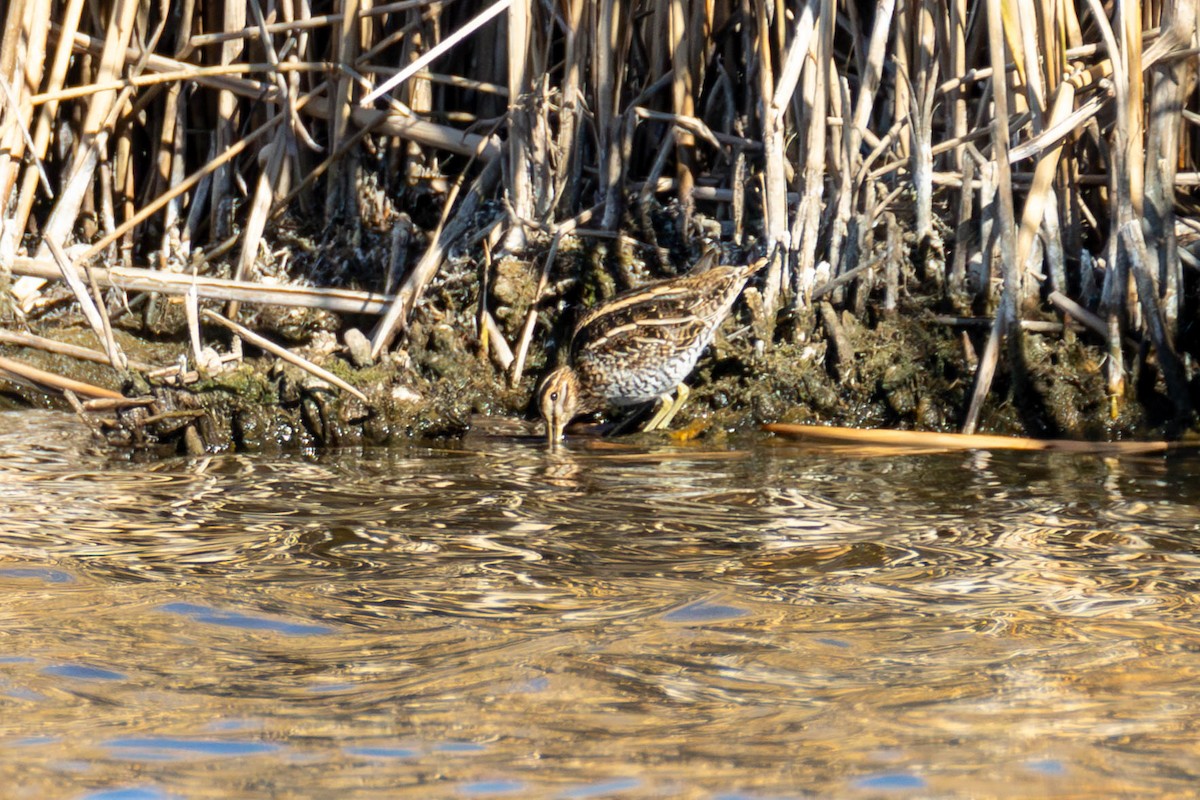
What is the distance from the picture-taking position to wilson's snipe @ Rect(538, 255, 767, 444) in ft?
18.3

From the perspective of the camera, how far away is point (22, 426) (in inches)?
223

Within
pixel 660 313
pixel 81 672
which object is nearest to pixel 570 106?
pixel 660 313

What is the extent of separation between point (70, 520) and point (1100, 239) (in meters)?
4.06

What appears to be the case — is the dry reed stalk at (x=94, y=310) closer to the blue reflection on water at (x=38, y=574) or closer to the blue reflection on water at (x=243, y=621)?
the blue reflection on water at (x=38, y=574)

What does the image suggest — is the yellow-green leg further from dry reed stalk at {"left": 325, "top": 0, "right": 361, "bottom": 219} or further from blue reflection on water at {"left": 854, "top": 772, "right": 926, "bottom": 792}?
blue reflection on water at {"left": 854, "top": 772, "right": 926, "bottom": 792}

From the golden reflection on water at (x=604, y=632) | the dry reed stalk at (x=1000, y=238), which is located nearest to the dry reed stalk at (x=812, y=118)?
the dry reed stalk at (x=1000, y=238)

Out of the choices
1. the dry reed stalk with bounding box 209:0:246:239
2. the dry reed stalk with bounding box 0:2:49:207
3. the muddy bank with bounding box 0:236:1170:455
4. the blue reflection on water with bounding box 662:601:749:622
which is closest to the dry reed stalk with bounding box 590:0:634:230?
the muddy bank with bounding box 0:236:1170:455

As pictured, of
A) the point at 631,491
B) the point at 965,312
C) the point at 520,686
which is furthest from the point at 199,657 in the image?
the point at 965,312

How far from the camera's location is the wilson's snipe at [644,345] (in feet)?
18.3

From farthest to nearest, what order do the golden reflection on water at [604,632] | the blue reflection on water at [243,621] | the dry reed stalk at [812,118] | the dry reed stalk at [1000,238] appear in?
the dry reed stalk at [812,118], the dry reed stalk at [1000,238], the blue reflection on water at [243,621], the golden reflection on water at [604,632]

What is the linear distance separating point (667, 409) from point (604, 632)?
114 inches

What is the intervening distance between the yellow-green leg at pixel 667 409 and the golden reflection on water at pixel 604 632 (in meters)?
0.96

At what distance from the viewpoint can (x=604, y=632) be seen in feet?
9.72

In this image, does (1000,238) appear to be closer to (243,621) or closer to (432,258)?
(432,258)
